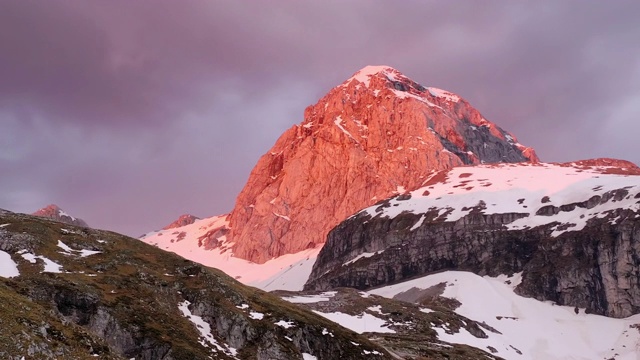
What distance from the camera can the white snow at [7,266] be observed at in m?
66.0

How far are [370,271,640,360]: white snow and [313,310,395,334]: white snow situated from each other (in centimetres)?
1439

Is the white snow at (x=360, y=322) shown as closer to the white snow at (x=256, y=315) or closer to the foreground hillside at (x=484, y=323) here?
the foreground hillside at (x=484, y=323)

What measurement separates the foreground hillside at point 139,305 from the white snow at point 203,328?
16cm

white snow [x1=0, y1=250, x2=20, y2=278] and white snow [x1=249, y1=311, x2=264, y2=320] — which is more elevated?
white snow [x1=0, y1=250, x2=20, y2=278]

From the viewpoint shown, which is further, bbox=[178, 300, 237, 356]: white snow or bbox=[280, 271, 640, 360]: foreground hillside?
bbox=[280, 271, 640, 360]: foreground hillside

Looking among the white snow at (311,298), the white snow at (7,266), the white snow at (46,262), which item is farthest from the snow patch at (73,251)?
the white snow at (311,298)

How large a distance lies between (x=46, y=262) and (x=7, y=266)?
6095mm

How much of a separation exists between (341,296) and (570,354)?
6277 centimetres

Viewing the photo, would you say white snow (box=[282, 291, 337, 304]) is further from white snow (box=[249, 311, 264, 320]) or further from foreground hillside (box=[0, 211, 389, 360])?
white snow (box=[249, 311, 264, 320])

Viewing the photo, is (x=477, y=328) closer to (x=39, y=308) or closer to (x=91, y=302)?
(x=91, y=302)

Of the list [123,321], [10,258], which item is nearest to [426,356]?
[123,321]

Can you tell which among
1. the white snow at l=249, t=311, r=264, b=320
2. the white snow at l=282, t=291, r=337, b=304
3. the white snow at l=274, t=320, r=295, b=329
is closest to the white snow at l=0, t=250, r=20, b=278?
the white snow at l=249, t=311, r=264, b=320

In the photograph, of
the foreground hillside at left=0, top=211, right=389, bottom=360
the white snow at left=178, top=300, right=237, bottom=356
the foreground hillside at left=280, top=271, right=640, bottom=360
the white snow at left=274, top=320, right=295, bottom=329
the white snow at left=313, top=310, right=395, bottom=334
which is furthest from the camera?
the foreground hillside at left=280, top=271, right=640, bottom=360

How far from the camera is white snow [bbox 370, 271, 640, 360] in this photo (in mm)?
154750
